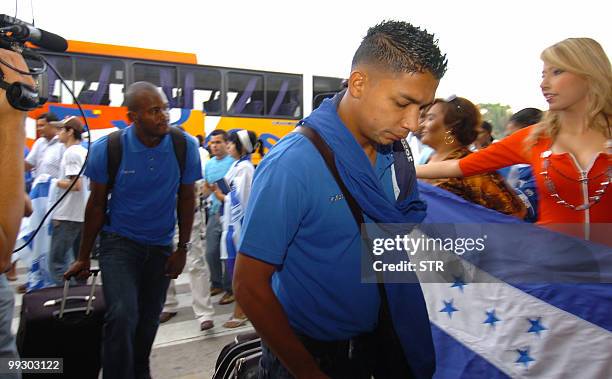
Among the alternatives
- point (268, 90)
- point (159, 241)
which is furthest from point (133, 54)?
point (159, 241)

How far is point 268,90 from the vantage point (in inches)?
593

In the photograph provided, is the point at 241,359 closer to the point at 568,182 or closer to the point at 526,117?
the point at 568,182

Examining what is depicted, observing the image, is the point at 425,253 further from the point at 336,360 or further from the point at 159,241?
the point at 159,241

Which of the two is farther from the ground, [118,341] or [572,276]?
[572,276]

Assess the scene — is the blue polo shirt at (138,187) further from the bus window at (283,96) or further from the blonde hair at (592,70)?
the bus window at (283,96)

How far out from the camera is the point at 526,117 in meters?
4.66

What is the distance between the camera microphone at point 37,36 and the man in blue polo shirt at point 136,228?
1.34m

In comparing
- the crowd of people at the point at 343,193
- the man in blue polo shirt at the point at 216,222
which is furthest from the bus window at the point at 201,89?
the crowd of people at the point at 343,193

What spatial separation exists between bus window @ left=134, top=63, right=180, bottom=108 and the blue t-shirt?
738 cm

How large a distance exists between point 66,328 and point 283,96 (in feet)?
42.4

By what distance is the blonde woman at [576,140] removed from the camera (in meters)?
2.29

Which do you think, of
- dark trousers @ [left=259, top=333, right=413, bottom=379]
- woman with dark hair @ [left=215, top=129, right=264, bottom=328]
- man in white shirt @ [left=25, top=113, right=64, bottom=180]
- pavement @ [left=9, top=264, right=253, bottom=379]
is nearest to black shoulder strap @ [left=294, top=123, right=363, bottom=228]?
dark trousers @ [left=259, top=333, right=413, bottom=379]

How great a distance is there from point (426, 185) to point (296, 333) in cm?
167

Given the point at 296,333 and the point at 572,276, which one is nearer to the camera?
the point at 296,333
